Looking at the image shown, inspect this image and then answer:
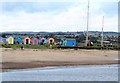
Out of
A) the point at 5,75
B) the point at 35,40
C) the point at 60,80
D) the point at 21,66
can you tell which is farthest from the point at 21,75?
the point at 35,40

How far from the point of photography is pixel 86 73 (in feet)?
69.3

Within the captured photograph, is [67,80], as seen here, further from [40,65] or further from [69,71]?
[40,65]

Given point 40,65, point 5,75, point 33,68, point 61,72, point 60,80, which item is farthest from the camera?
point 40,65

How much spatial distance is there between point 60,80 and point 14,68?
4.93 meters

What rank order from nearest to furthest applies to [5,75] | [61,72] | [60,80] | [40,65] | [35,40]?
1. [60,80]
2. [5,75]
3. [61,72]
4. [40,65]
5. [35,40]

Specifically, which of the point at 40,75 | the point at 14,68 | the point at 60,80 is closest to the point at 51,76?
the point at 40,75

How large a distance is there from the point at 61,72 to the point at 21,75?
273cm

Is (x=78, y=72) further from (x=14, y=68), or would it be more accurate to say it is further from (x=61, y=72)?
(x=14, y=68)

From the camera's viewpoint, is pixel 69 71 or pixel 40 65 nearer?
pixel 69 71

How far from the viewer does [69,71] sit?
69.9 feet

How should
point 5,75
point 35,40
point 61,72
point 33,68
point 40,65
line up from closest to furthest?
point 5,75 < point 61,72 < point 33,68 < point 40,65 < point 35,40

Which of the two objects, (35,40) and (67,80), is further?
(35,40)

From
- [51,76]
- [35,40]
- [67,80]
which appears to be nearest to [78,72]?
[51,76]

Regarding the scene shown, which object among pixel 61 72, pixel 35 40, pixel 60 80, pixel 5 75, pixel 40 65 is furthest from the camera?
pixel 35 40
